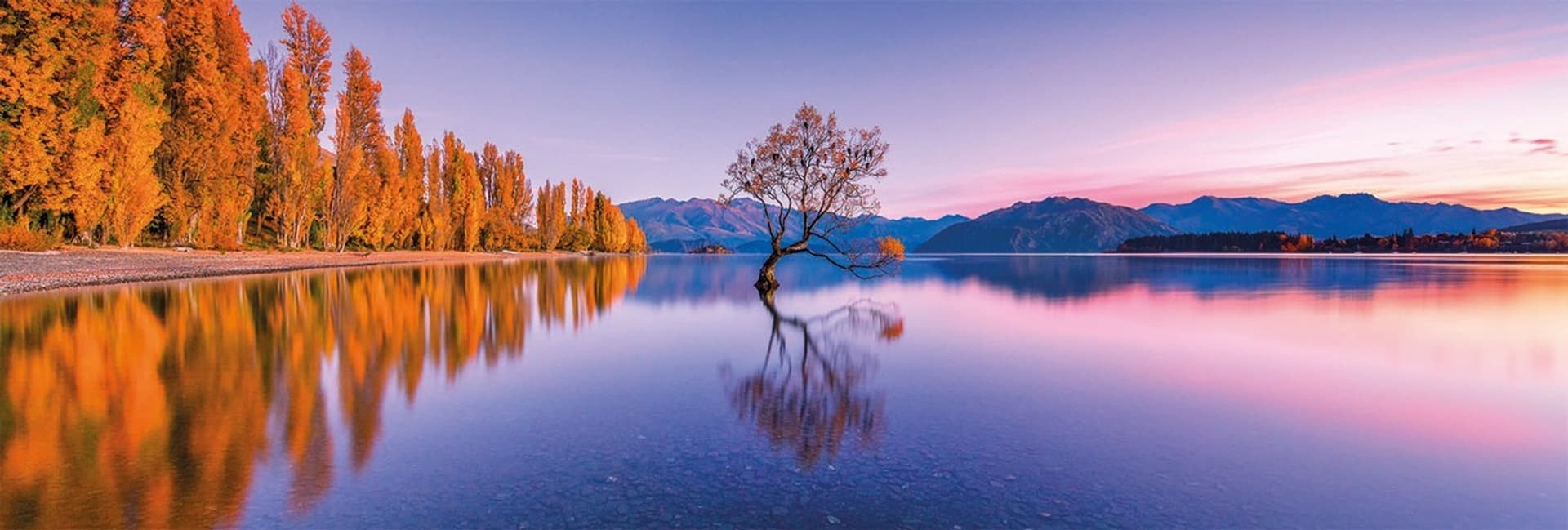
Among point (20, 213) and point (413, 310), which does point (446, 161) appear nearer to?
point (20, 213)

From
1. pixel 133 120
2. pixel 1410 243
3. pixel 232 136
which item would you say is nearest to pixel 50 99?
pixel 133 120

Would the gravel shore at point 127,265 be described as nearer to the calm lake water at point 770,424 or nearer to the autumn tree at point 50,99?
the autumn tree at point 50,99

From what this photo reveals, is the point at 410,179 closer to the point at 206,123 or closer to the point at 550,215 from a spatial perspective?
the point at 206,123

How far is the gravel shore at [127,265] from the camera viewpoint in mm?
23938

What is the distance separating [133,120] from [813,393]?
40.0 metres

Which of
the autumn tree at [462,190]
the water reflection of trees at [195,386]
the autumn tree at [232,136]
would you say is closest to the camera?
the water reflection of trees at [195,386]

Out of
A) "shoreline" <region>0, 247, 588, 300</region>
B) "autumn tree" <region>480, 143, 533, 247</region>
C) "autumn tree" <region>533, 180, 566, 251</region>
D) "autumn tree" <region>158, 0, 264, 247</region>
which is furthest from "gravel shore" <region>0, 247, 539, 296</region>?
"autumn tree" <region>533, 180, 566, 251</region>

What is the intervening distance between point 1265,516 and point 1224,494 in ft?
1.30

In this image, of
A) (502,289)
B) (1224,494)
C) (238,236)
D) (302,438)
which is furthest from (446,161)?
(1224,494)

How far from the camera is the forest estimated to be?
27.4 metres

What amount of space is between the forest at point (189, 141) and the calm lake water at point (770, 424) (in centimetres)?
1792

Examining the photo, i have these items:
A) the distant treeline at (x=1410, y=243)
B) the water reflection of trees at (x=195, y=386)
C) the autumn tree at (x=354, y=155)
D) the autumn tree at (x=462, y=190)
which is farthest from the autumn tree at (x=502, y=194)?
the distant treeline at (x=1410, y=243)

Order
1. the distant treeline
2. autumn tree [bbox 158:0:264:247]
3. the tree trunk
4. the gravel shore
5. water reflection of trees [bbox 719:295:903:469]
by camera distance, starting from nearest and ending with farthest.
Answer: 1. water reflection of trees [bbox 719:295:903:469]
2. the gravel shore
3. the tree trunk
4. autumn tree [bbox 158:0:264:247]
5. the distant treeline

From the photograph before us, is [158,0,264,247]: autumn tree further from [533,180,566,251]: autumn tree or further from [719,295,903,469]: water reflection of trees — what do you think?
[533,180,566,251]: autumn tree
